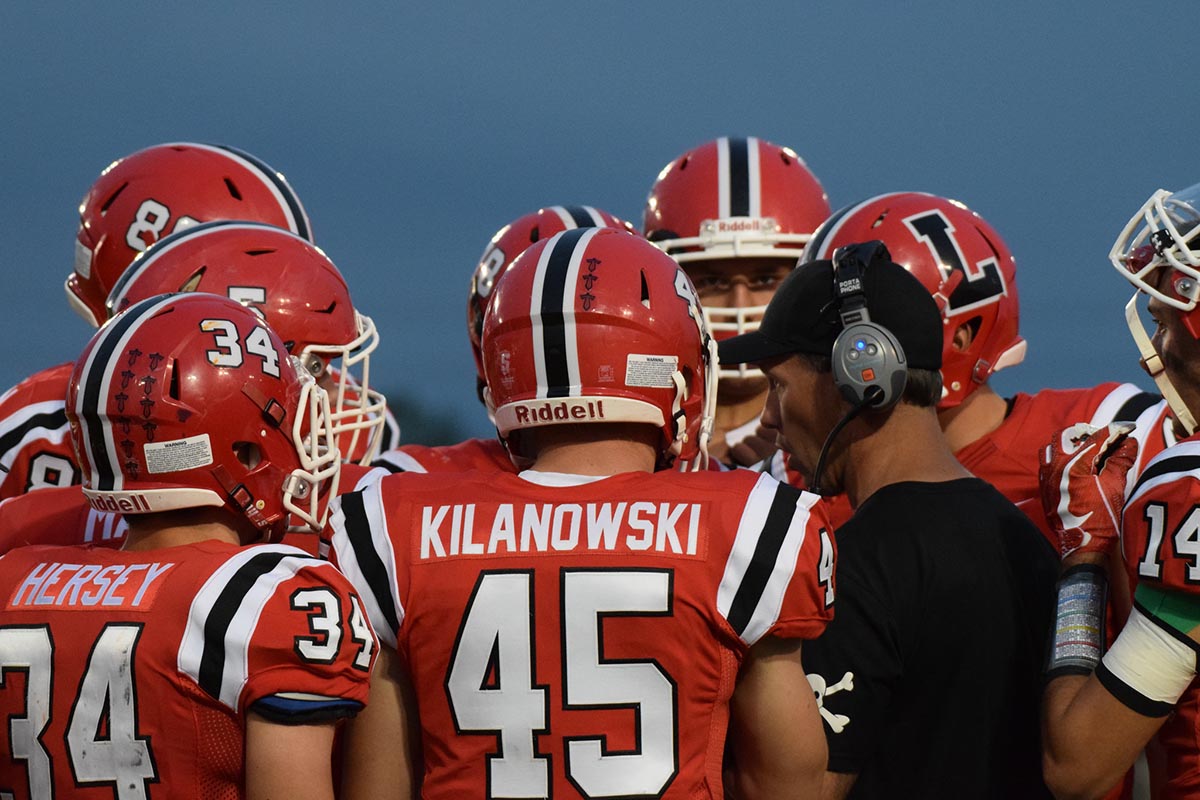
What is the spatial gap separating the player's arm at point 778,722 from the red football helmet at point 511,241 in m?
1.80

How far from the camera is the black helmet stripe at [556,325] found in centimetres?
276

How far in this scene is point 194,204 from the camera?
4.58 meters

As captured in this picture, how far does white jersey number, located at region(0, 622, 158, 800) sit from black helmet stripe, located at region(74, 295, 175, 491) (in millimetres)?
342

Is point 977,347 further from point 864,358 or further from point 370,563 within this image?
point 370,563

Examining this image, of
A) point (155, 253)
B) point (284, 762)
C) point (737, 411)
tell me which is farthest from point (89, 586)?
point (737, 411)

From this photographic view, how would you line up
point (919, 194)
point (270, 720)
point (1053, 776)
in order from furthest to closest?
point (919, 194), point (1053, 776), point (270, 720)

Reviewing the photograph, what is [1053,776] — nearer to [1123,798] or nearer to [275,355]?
[1123,798]

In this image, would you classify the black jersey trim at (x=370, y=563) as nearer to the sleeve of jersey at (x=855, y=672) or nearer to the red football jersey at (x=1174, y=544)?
the sleeve of jersey at (x=855, y=672)

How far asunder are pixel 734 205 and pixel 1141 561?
3360mm

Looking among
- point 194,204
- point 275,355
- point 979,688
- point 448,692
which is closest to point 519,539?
point 448,692

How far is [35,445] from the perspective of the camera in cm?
391

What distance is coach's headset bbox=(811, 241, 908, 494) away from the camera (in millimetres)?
3133

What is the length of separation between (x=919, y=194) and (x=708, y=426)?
73.4 inches

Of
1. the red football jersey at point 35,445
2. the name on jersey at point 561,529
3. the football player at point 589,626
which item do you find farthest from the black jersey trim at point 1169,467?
the red football jersey at point 35,445
